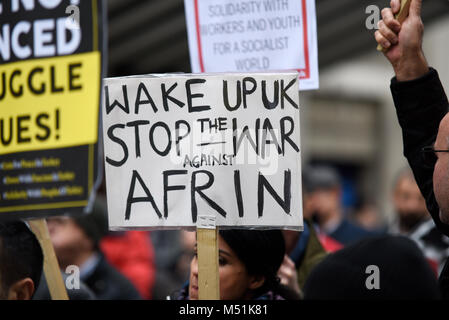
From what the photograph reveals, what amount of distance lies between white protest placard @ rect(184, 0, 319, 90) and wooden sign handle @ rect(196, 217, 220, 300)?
879mm

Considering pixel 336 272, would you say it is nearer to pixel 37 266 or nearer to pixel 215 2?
pixel 37 266

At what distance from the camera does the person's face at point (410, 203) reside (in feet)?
21.8

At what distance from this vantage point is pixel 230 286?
3.30m

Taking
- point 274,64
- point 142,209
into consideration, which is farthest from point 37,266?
point 274,64

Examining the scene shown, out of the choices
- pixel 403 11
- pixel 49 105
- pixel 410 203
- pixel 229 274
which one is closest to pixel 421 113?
pixel 403 11

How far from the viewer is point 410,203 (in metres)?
6.67

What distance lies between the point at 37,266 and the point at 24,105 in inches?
25.7

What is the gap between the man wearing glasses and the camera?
122 inches

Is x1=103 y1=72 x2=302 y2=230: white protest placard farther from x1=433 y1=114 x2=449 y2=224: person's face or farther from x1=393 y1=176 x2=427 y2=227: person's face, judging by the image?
x1=393 y1=176 x2=427 y2=227: person's face

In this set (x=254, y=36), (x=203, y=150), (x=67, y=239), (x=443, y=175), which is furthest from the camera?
(x=67, y=239)

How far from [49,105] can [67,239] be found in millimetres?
1820

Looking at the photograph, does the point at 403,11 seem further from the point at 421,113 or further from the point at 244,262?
the point at 244,262

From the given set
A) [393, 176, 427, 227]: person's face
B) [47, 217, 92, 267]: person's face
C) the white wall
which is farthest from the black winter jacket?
the white wall

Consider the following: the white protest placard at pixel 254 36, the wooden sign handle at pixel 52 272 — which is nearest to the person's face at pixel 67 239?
the white protest placard at pixel 254 36
